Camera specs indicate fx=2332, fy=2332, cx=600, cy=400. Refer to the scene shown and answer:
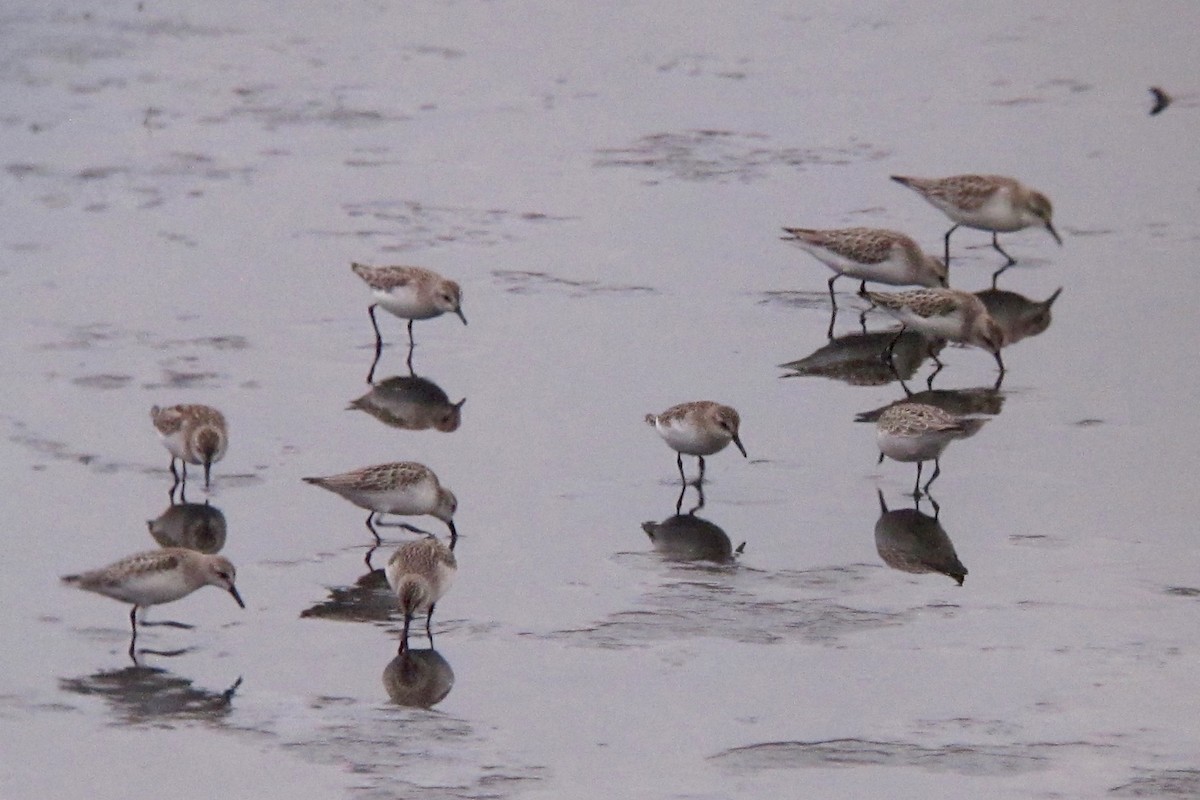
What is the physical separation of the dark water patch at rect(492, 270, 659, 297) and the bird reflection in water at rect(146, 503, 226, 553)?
505 centimetres

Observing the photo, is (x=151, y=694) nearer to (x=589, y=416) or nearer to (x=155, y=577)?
(x=155, y=577)

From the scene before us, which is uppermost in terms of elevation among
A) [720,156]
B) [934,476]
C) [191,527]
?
[720,156]

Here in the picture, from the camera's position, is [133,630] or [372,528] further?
[372,528]

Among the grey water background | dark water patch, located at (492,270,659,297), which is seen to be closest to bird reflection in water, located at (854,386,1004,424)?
the grey water background

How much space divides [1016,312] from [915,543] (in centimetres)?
521

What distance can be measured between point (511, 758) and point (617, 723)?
64 centimetres

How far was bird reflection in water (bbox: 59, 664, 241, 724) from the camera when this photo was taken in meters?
10.8

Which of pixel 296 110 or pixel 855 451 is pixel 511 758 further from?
pixel 296 110

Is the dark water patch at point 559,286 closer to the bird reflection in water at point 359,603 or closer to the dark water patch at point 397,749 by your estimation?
the bird reflection in water at point 359,603

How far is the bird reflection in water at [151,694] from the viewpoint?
10.8 metres

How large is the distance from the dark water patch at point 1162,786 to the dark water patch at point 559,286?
877 cm

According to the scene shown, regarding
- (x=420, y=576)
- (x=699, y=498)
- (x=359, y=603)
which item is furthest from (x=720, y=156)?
(x=420, y=576)

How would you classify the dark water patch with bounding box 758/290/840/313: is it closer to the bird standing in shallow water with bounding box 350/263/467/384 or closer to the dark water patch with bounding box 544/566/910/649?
the bird standing in shallow water with bounding box 350/263/467/384

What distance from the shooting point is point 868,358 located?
1689 centimetres
